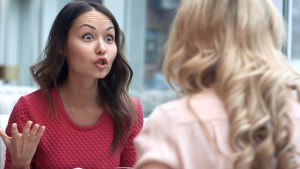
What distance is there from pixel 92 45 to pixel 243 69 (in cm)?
83

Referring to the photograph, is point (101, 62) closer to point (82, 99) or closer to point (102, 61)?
point (102, 61)

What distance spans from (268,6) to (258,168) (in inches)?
12.7

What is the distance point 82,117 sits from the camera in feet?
6.11

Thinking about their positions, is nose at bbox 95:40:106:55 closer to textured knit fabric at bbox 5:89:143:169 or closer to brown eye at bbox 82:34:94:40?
brown eye at bbox 82:34:94:40

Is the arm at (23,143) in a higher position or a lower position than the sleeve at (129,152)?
higher

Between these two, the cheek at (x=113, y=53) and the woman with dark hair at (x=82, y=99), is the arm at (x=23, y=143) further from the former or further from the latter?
the cheek at (x=113, y=53)

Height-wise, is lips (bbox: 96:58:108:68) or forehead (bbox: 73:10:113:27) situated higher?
forehead (bbox: 73:10:113:27)

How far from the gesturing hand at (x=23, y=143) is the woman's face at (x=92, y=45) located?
11.8 inches

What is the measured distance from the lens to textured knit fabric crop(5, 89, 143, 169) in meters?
1.78

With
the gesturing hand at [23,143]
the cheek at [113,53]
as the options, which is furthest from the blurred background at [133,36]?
the gesturing hand at [23,143]

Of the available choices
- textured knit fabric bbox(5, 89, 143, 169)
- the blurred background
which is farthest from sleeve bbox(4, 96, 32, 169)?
the blurred background

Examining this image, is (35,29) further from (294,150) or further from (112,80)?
(294,150)

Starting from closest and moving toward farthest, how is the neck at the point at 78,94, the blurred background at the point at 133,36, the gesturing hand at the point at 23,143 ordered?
the gesturing hand at the point at 23,143
the neck at the point at 78,94
the blurred background at the point at 133,36

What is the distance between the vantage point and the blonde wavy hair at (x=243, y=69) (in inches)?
39.2
